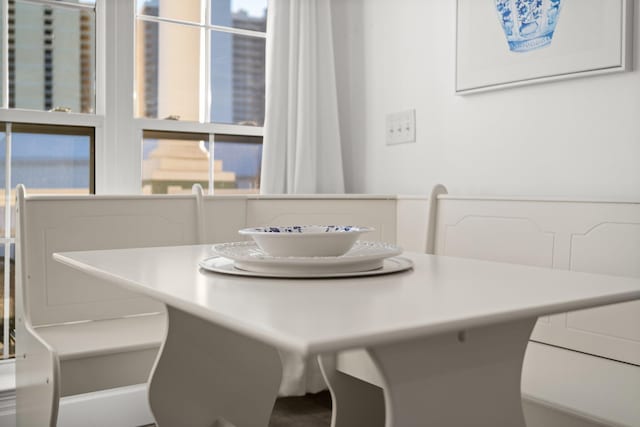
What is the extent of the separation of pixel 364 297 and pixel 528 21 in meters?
1.64

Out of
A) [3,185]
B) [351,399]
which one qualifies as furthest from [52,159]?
[351,399]

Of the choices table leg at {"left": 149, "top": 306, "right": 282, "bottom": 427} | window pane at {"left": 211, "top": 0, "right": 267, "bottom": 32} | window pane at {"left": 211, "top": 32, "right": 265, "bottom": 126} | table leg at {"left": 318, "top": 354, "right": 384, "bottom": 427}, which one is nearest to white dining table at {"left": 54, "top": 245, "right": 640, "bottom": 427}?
table leg at {"left": 149, "top": 306, "right": 282, "bottom": 427}

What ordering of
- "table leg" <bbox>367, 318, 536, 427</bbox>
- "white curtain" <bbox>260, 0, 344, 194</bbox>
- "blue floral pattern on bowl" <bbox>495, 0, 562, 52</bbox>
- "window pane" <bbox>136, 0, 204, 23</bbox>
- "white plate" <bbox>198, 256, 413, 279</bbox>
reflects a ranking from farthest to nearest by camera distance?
"white curtain" <bbox>260, 0, 344, 194</bbox> → "window pane" <bbox>136, 0, 204, 23</bbox> → "blue floral pattern on bowl" <bbox>495, 0, 562, 52</bbox> → "white plate" <bbox>198, 256, 413, 279</bbox> → "table leg" <bbox>367, 318, 536, 427</bbox>

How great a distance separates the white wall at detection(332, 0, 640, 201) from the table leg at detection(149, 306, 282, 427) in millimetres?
1092

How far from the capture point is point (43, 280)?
200 centimetres

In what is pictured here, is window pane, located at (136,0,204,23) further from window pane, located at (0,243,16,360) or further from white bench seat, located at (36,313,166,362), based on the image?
white bench seat, located at (36,313,166,362)

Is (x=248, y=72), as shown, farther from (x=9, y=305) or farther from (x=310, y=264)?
(x=310, y=264)

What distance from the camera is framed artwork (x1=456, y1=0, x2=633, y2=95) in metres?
1.93

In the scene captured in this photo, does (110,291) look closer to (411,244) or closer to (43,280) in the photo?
(43,280)

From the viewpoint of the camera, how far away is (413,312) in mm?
765

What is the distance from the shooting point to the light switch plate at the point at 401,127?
106 inches

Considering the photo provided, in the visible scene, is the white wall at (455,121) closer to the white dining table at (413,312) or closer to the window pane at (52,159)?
the white dining table at (413,312)

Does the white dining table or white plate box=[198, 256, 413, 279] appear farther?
white plate box=[198, 256, 413, 279]

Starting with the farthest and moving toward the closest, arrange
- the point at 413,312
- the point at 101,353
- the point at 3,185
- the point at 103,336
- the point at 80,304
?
the point at 3,185, the point at 80,304, the point at 103,336, the point at 101,353, the point at 413,312
